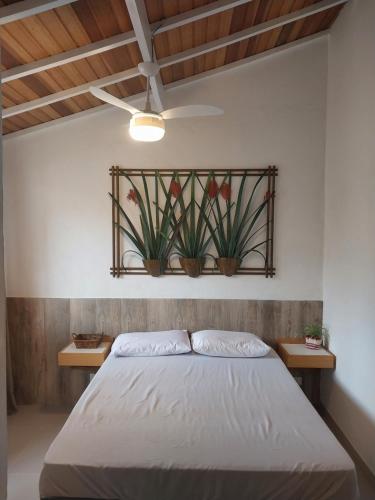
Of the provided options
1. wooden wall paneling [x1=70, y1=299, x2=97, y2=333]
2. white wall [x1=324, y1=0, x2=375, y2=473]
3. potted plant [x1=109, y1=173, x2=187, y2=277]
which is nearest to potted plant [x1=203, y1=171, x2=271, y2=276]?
potted plant [x1=109, y1=173, x2=187, y2=277]

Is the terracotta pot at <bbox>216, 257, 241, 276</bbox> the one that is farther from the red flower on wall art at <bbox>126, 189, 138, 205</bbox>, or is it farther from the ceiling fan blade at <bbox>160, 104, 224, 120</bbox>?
the ceiling fan blade at <bbox>160, 104, 224, 120</bbox>

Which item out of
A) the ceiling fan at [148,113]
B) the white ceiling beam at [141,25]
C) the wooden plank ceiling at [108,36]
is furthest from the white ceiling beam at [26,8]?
the ceiling fan at [148,113]

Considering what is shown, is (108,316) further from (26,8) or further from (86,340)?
(26,8)

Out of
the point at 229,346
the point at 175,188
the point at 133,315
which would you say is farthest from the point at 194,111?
the point at 133,315

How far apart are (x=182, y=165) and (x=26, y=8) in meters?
1.78

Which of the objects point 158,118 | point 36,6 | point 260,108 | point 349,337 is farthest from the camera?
point 260,108

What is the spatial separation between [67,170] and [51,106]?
1.94 ft

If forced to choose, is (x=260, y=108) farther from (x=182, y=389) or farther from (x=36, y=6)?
(x=182, y=389)

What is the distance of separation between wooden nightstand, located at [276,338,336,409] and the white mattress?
0.64 meters

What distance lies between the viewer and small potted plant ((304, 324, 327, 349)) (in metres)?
3.14

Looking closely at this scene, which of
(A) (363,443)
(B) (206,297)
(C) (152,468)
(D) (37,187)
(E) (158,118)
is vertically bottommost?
(A) (363,443)

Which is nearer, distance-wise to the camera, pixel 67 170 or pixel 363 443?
pixel 363 443

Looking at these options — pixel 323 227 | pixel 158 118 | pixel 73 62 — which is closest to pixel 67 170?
pixel 73 62

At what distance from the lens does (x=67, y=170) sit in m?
3.29
